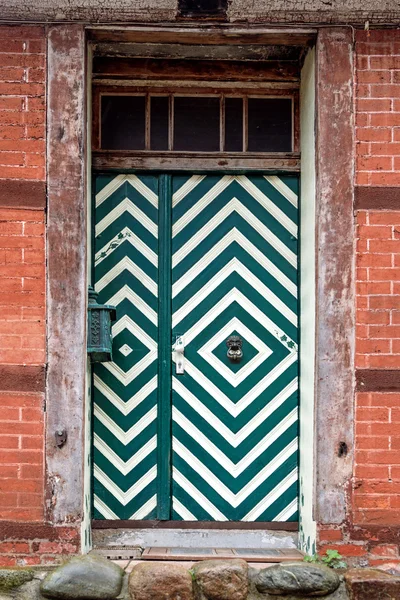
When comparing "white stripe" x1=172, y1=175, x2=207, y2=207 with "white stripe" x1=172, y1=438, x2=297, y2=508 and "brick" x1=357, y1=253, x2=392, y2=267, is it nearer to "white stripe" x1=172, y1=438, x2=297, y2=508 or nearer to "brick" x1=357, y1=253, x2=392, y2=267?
"brick" x1=357, y1=253, x2=392, y2=267

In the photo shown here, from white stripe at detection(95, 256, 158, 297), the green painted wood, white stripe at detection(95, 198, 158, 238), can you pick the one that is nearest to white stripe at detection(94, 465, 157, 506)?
the green painted wood

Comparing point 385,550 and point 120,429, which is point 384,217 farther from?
point 120,429

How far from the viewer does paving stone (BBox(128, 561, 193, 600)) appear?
410 centimetres

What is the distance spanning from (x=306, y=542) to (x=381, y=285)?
5.70 ft

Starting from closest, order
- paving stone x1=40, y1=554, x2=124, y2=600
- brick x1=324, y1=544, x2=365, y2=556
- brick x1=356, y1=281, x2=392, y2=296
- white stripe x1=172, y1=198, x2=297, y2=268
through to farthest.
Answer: paving stone x1=40, y1=554, x2=124, y2=600 < brick x1=324, y1=544, x2=365, y2=556 < brick x1=356, y1=281, x2=392, y2=296 < white stripe x1=172, y1=198, x2=297, y2=268

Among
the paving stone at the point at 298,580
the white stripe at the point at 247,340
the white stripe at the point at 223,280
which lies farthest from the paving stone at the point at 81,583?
the white stripe at the point at 223,280

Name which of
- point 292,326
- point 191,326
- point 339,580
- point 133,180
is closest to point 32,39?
point 133,180

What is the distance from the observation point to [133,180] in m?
4.88

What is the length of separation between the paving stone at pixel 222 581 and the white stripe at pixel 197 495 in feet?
2.01

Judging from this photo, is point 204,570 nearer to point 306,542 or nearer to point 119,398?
point 306,542

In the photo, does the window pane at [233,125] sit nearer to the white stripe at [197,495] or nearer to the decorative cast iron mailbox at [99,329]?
the decorative cast iron mailbox at [99,329]

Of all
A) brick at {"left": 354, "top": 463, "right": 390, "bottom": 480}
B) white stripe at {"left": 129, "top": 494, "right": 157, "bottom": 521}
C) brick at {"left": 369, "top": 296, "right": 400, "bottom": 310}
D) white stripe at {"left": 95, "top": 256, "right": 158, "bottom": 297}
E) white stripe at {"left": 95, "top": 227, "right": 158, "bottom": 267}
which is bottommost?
white stripe at {"left": 129, "top": 494, "right": 157, "bottom": 521}

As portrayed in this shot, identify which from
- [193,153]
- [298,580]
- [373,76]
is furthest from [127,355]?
[373,76]

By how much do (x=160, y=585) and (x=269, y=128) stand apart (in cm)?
315
